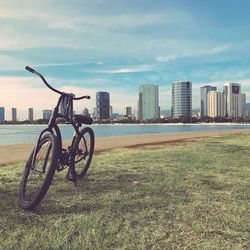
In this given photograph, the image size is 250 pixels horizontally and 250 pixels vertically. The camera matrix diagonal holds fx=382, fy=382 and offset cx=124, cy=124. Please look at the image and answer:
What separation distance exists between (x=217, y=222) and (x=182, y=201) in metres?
1.17

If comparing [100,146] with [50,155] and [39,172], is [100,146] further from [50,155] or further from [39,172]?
[50,155]

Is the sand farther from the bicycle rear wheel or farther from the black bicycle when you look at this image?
the bicycle rear wheel

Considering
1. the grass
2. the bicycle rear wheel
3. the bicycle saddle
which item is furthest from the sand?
the bicycle rear wheel

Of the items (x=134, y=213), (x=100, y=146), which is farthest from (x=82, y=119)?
(x=100, y=146)

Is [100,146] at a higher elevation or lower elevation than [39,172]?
lower

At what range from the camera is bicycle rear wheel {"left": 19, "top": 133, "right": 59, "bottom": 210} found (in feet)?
17.9

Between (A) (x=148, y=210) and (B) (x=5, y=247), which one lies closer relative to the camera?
(B) (x=5, y=247)

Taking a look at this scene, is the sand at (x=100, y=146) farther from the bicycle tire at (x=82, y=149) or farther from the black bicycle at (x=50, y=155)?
the black bicycle at (x=50, y=155)

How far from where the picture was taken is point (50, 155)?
19.8ft

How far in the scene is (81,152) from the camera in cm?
766

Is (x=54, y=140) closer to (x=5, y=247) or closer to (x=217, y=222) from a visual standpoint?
(x=5, y=247)

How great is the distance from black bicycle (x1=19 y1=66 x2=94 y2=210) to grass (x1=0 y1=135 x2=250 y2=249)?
0.27m

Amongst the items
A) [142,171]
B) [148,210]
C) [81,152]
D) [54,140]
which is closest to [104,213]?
[148,210]

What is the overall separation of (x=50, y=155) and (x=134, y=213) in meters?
1.66
